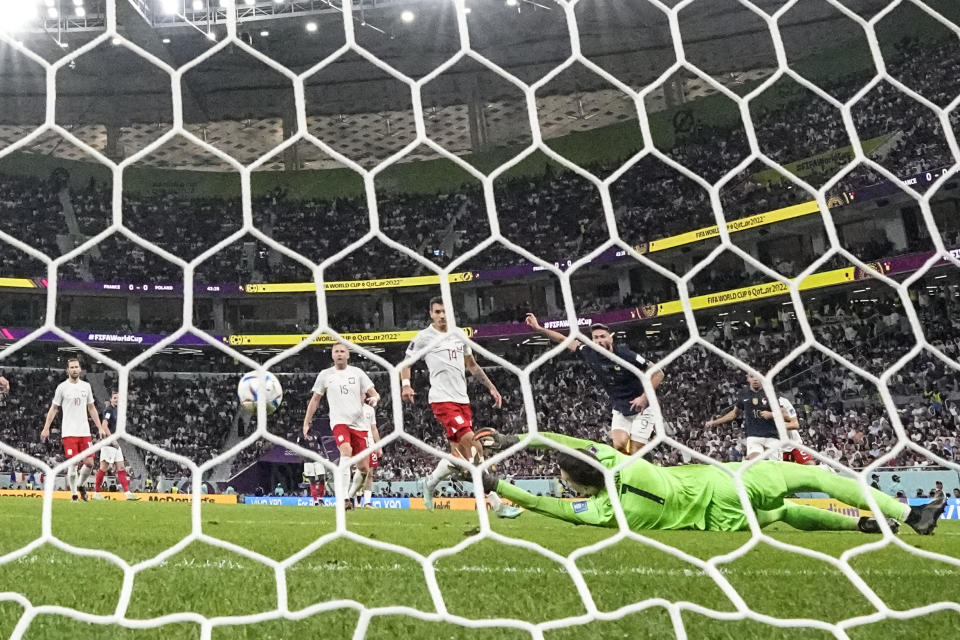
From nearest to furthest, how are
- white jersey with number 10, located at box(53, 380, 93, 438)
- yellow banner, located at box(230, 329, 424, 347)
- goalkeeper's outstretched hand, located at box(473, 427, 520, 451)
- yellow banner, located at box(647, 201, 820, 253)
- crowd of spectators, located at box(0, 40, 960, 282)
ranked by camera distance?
goalkeeper's outstretched hand, located at box(473, 427, 520, 451) < white jersey with number 10, located at box(53, 380, 93, 438) < yellow banner, located at box(647, 201, 820, 253) < crowd of spectators, located at box(0, 40, 960, 282) < yellow banner, located at box(230, 329, 424, 347)

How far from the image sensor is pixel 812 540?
321cm

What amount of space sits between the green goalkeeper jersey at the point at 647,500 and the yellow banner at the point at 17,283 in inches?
616

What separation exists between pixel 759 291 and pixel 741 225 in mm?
1444

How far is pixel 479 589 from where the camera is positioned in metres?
1.74

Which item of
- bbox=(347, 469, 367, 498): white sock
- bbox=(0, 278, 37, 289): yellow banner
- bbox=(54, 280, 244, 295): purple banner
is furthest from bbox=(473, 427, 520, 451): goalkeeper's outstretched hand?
bbox=(0, 278, 37, 289): yellow banner

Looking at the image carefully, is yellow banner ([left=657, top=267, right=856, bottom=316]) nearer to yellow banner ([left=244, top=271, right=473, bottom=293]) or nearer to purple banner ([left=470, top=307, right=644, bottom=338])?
purple banner ([left=470, top=307, right=644, bottom=338])

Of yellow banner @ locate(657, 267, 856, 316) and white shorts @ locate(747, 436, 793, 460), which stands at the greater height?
yellow banner @ locate(657, 267, 856, 316)

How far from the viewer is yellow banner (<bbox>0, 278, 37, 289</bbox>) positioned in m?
15.2

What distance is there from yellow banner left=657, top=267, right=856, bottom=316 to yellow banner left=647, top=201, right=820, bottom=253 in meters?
1.13

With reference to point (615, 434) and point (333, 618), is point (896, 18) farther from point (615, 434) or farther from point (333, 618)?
point (333, 618)

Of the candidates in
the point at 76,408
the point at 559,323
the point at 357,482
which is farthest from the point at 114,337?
the point at 357,482

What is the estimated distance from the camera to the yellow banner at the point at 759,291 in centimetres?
1252

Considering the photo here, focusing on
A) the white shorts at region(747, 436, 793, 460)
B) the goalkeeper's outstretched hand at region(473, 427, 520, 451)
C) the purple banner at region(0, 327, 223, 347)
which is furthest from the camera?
the purple banner at region(0, 327, 223, 347)

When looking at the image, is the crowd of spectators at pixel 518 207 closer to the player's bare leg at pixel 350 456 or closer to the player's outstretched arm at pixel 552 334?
the player's bare leg at pixel 350 456
